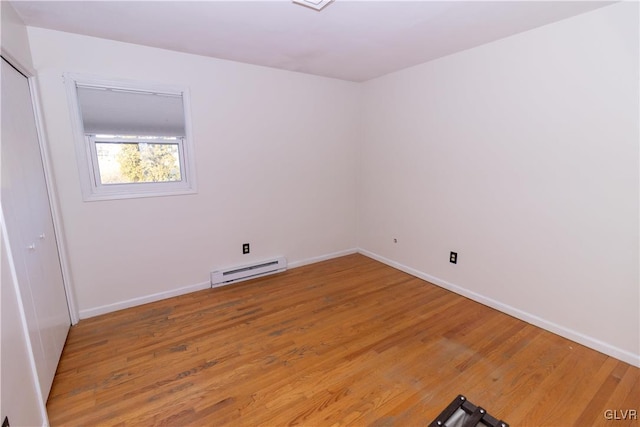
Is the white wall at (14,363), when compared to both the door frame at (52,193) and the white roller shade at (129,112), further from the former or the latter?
the white roller shade at (129,112)

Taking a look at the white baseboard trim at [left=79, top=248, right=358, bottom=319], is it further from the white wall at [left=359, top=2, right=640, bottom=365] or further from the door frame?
the white wall at [left=359, top=2, right=640, bottom=365]

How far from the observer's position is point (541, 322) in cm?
254

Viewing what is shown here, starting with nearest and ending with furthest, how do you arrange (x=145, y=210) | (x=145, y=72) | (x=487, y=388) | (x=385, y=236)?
(x=487, y=388)
(x=145, y=72)
(x=145, y=210)
(x=385, y=236)

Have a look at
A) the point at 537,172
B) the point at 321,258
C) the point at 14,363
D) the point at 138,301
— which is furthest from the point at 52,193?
the point at 537,172

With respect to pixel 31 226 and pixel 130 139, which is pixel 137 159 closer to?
pixel 130 139

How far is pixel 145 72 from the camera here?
270 cm

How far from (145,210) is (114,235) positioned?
1.10 feet

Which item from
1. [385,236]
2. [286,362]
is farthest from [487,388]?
[385,236]

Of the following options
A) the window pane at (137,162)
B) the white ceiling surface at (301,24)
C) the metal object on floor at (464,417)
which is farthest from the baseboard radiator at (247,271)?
the metal object on floor at (464,417)

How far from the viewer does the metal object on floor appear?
4.83ft

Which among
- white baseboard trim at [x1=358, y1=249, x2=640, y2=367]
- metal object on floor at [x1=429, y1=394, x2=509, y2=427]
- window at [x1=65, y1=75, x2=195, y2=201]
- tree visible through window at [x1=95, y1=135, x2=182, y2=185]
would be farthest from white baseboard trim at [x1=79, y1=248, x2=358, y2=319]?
metal object on floor at [x1=429, y1=394, x2=509, y2=427]

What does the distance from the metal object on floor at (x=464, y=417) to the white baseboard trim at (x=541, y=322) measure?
1343 millimetres

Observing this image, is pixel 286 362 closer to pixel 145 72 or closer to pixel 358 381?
pixel 358 381

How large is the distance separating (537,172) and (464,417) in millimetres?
1927
